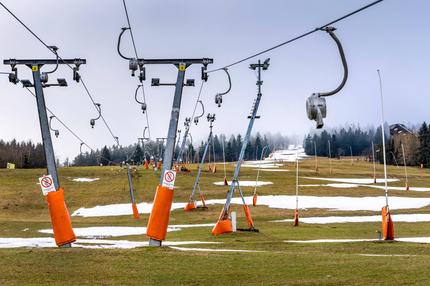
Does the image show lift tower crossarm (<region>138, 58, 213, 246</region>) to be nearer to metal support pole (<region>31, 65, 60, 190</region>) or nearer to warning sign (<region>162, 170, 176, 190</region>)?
warning sign (<region>162, 170, 176, 190</region>)

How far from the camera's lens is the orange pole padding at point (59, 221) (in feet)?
84.5

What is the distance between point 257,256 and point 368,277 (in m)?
5.82

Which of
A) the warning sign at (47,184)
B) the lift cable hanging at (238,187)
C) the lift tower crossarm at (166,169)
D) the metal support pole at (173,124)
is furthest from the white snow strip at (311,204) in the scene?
the warning sign at (47,184)

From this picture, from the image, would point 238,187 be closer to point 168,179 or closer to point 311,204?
point 168,179

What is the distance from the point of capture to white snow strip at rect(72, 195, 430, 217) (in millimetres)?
65125

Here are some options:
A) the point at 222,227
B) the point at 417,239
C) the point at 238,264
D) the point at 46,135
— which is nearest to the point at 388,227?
the point at 417,239

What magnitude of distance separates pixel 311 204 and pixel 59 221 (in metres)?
45.1

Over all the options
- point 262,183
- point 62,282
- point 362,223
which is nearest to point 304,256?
point 62,282

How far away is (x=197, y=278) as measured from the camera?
16.7 meters

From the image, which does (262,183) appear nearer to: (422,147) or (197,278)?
(197,278)

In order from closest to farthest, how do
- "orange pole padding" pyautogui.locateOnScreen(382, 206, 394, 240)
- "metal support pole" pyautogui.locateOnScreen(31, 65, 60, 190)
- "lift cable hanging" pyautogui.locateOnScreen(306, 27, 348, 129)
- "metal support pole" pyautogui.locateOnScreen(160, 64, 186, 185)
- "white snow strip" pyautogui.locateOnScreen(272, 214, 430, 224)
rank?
"lift cable hanging" pyautogui.locateOnScreen(306, 27, 348, 129)
"metal support pole" pyautogui.locateOnScreen(160, 64, 186, 185)
"metal support pole" pyautogui.locateOnScreen(31, 65, 60, 190)
"orange pole padding" pyautogui.locateOnScreen(382, 206, 394, 240)
"white snow strip" pyautogui.locateOnScreen(272, 214, 430, 224)

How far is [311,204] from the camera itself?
68.2 metres

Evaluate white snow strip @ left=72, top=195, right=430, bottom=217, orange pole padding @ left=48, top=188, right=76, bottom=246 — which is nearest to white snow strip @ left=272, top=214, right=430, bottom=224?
white snow strip @ left=72, top=195, right=430, bottom=217

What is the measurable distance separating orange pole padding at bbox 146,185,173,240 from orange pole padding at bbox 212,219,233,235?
11.6 meters
